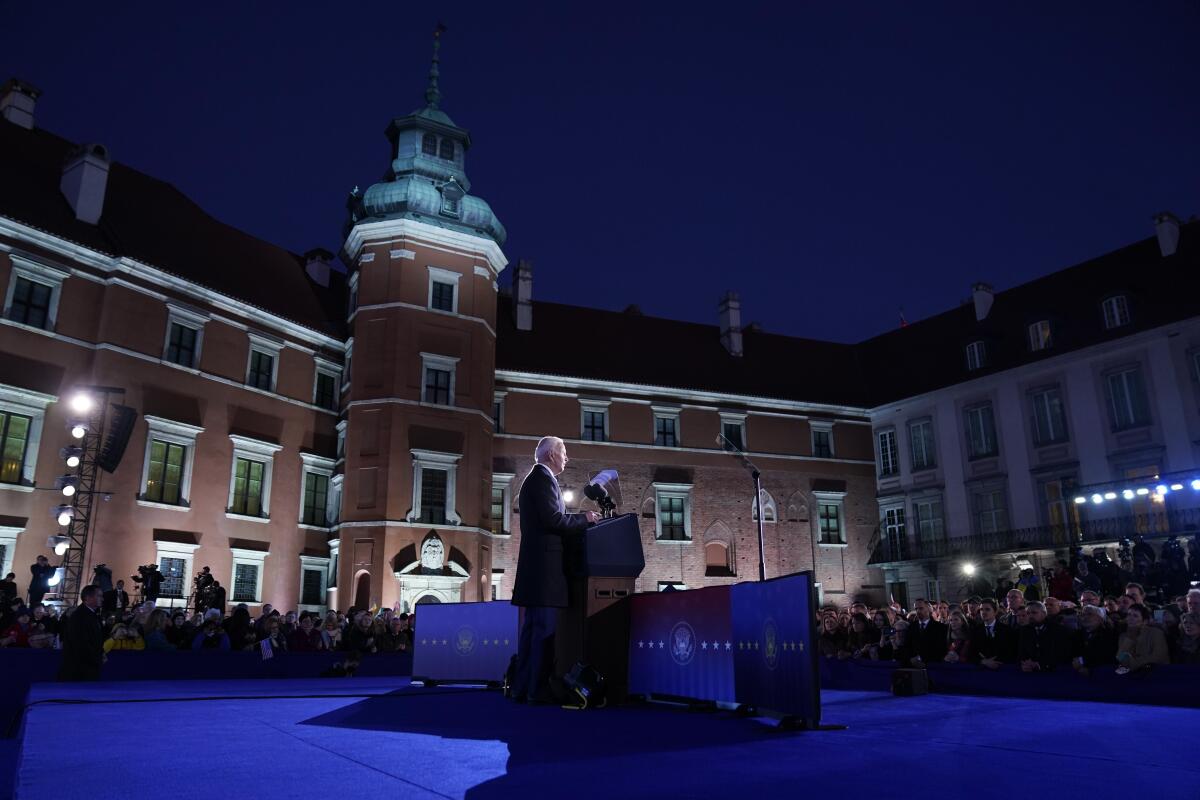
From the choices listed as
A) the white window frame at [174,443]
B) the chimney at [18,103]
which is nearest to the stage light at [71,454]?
the white window frame at [174,443]

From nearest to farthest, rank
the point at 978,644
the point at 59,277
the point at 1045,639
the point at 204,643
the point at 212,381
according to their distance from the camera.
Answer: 1. the point at 1045,639
2. the point at 978,644
3. the point at 204,643
4. the point at 59,277
5. the point at 212,381

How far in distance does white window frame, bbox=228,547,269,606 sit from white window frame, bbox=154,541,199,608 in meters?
1.49

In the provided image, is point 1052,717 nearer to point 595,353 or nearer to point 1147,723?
point 1147,723

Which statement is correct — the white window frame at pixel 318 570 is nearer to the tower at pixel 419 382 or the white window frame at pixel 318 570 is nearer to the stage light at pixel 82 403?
the tower at pixel 419 382

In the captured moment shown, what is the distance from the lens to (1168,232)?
108 feet

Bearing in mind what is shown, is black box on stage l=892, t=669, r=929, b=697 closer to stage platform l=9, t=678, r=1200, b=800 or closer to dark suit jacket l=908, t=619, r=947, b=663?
stage platform l=9, t=678, r=1200, b=800

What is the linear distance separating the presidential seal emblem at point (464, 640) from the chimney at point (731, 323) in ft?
109

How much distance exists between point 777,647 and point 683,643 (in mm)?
1384

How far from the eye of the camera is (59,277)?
24.3 metres

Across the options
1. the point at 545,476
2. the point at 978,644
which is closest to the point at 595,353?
the point at 978,644

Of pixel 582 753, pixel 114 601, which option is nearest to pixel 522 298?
pixel 114 601

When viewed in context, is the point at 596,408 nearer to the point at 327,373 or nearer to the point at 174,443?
Result: the point at 327,373

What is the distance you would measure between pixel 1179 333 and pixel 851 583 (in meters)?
16.6

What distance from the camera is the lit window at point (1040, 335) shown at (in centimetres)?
3438
